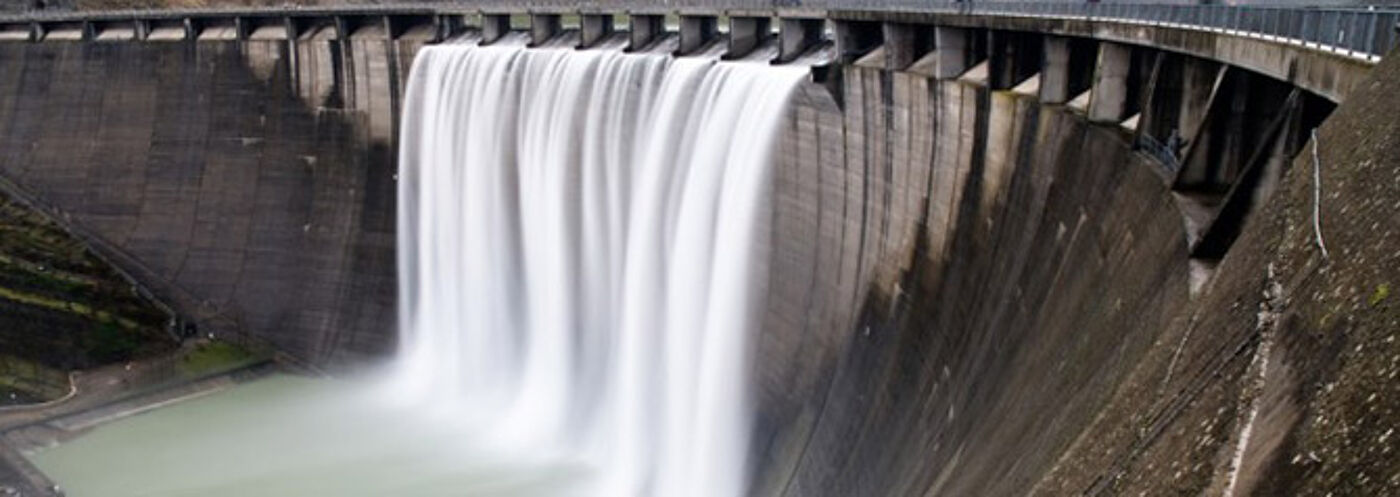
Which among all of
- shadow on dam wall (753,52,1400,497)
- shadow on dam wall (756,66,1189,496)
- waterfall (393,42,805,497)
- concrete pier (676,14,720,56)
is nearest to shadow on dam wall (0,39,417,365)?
waterfall (393,42,805,497)

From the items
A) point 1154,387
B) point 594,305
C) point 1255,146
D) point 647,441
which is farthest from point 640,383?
point 1154,387

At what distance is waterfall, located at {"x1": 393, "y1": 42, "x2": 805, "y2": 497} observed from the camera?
23.5m

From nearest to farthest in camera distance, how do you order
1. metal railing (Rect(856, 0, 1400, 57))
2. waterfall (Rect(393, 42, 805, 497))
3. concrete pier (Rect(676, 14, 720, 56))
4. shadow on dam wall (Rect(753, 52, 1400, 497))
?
shadow on dam wall (Rect(753, 52, 1400, 497)) < metal railing (Rect(856, 0, 1400, 57)) < waterfall (Rect(393, 42, 805, 497)) < concrete pier (Rect(676, 14, 720, 56))

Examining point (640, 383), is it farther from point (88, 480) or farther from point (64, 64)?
point (64, 64)

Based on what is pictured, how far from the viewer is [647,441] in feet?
84.6

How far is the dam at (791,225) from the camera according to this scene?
24.0ft

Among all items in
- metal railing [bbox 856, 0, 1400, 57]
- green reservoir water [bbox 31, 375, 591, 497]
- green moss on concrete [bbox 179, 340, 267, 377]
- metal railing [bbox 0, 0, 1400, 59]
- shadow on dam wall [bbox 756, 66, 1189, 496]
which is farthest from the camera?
green moss on concrete [bbox 179, 340, 267, 377]

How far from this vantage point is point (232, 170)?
1510 inches

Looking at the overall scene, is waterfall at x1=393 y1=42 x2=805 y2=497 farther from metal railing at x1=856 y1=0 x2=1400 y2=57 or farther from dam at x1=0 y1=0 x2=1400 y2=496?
metal railing at x1=856 y1=0 x2=1400 y2=57

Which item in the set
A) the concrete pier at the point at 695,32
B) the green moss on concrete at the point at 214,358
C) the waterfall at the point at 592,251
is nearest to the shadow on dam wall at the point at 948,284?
the waterfall at the point at 592,251

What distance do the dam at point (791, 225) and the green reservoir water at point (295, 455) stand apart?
30 cm

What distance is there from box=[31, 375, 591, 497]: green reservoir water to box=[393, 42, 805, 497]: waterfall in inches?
35.8

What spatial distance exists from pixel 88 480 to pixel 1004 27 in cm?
2146

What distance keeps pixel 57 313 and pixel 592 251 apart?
15677 mm
